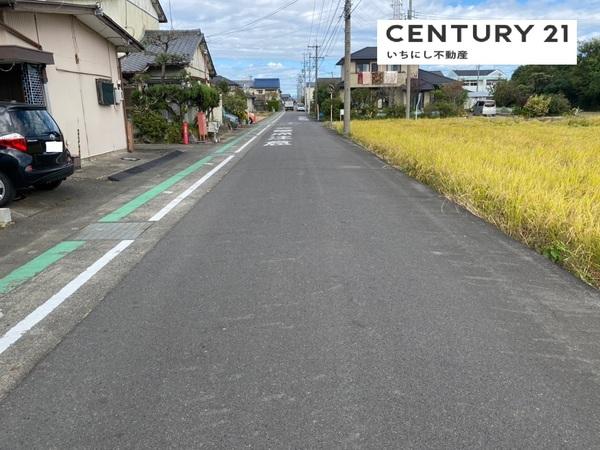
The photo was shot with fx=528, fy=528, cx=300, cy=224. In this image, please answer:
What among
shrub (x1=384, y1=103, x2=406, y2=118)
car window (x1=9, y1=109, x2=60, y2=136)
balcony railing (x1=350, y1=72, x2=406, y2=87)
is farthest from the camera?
balcony railing (x1=350, y1=72, x2=406, y2=87)

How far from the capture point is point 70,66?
1384 centimetres

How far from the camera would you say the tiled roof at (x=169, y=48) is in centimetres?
2641

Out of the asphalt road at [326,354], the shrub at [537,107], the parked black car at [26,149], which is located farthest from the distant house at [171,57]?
the shrub at [537,107]

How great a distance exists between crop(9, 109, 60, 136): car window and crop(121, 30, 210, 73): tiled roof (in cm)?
1725

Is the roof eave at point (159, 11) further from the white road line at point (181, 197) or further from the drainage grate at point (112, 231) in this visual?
the drainage grate at point (112, 231)

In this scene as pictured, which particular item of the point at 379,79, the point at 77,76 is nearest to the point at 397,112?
the point at 379,79

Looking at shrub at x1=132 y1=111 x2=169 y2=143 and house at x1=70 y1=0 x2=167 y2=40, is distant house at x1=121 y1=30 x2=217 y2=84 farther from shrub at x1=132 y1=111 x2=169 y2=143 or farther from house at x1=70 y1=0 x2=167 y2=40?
shrub at x1=132 y1=111 x2=169 y2=143

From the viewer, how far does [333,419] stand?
2682 millimetres

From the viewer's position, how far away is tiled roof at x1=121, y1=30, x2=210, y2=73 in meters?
26.4

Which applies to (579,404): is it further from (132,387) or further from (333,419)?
(132,387)

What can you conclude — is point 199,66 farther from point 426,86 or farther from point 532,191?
point 426,86

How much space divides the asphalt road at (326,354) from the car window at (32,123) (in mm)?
3804

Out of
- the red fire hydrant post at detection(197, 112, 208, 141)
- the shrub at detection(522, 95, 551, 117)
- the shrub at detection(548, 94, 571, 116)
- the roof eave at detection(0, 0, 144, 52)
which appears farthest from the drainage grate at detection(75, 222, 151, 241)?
the shrub at detection(548, 94, 571, 116)

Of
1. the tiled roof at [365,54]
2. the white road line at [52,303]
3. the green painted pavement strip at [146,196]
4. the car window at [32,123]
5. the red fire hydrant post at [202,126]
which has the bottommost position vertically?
the white road line at [52,303]
